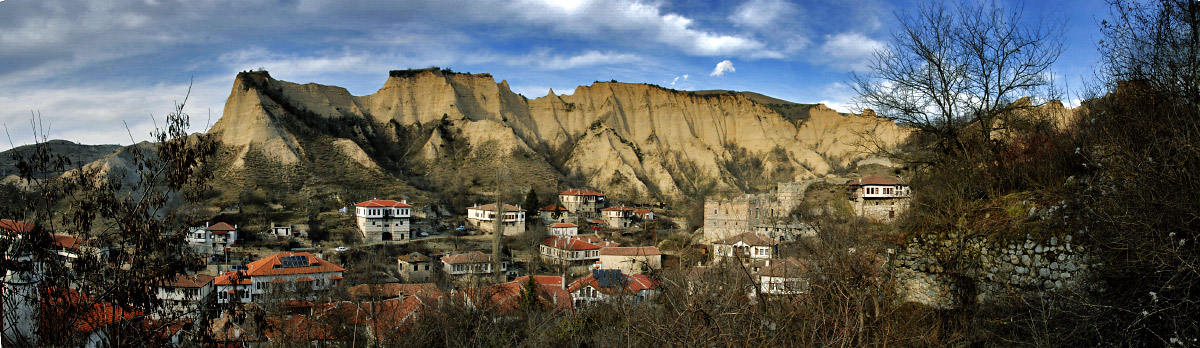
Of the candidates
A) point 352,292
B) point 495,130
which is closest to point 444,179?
point 495,130

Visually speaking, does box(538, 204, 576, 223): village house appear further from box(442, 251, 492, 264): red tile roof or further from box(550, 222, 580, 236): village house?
box(442, 251, 492, 264): red tile roof

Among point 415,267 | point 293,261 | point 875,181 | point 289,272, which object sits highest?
point 875,181

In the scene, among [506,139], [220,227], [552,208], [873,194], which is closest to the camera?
[873,194]

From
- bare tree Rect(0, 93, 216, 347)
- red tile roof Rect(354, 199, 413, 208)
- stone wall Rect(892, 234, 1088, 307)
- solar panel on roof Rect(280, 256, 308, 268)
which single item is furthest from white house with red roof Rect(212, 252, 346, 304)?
stone wall Rect(892, 234, 1088, 307)

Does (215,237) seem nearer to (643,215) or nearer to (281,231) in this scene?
(281,231)

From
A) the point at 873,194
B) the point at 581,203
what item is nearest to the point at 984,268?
the point at 873,194

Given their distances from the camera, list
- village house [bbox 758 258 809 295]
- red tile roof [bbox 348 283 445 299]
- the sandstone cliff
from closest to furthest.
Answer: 1. village house [bbox 758 258 809 295]
2. red tile roof [bbox 348 283 445 299]
3. the sandstone cliff
